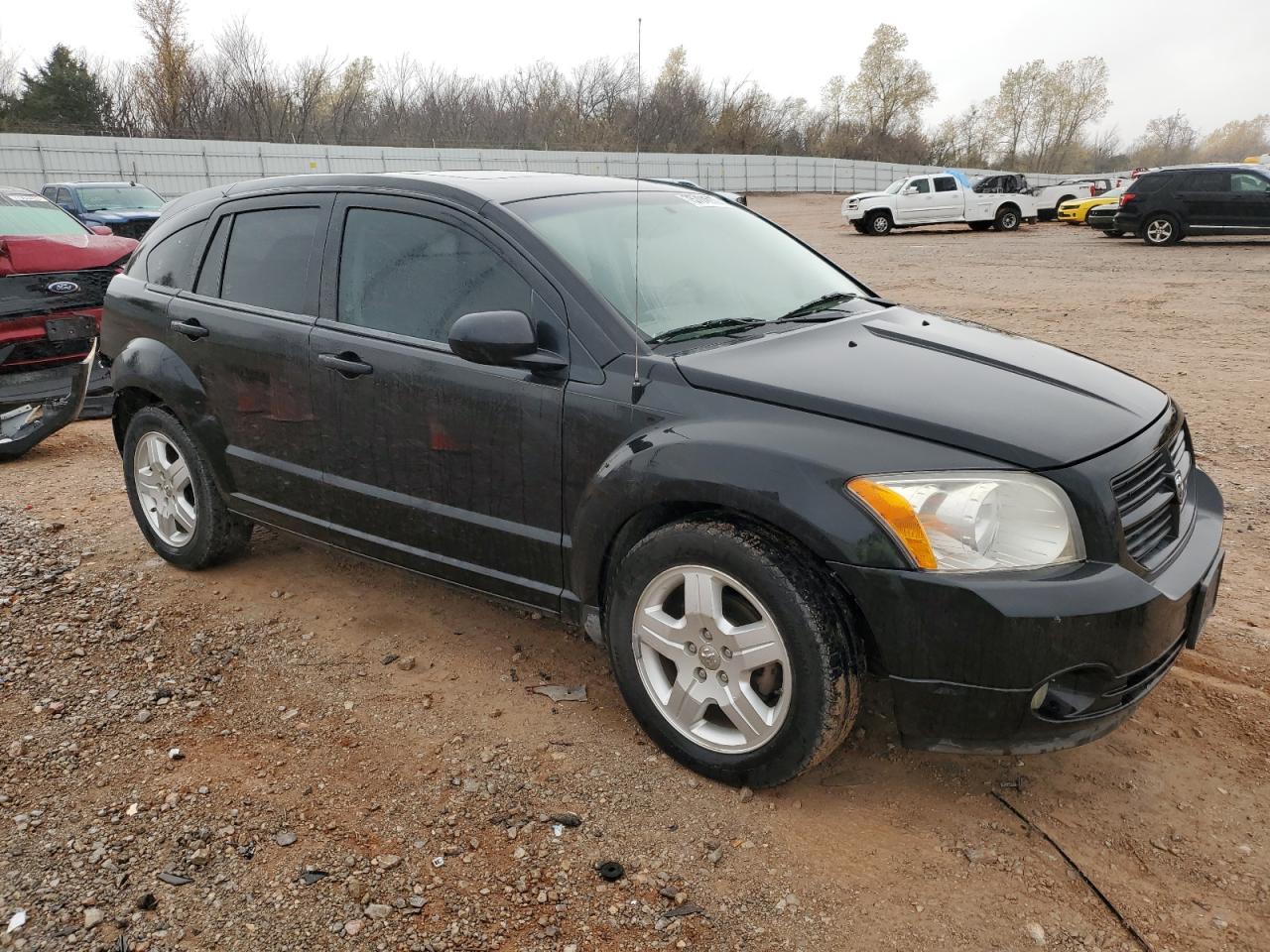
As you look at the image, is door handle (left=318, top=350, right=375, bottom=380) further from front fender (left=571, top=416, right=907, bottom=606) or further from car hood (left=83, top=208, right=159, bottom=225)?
car hood (left=83, top=208, right=159, bottom=225)

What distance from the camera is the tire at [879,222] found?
27.9 metres

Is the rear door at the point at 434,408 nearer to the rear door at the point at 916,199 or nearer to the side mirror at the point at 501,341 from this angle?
the side mirror at the point at 501,341

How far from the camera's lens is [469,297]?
3201 mm

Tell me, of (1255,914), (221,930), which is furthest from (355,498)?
(1255,914)

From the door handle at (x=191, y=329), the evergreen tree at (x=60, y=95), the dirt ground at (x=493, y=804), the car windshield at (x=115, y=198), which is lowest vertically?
the dirt ground at (x=493, y=804)

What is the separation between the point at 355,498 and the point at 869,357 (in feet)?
6.29

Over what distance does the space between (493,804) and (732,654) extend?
2.71 feet

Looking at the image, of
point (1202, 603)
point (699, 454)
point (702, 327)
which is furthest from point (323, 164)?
point (1202, 603)

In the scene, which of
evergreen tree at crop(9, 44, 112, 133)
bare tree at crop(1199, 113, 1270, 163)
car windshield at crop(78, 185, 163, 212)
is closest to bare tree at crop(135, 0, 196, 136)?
evergreen tree at crop(9, 44, 112, 133)

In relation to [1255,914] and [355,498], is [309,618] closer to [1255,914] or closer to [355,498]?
[355,498]

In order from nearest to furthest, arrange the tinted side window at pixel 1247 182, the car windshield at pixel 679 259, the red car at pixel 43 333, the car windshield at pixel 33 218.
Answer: the car windshield at pixel 679 259
the red car at pixel 43 333
the car windshield at pixel 33 218
the tinted side window at pixel 1247 182

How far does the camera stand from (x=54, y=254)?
664 centimetres

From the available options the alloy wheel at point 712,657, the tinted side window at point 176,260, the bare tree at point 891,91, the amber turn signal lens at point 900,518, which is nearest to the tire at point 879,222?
the tinted side window at point 176,260

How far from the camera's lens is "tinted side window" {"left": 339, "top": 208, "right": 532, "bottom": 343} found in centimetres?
315
